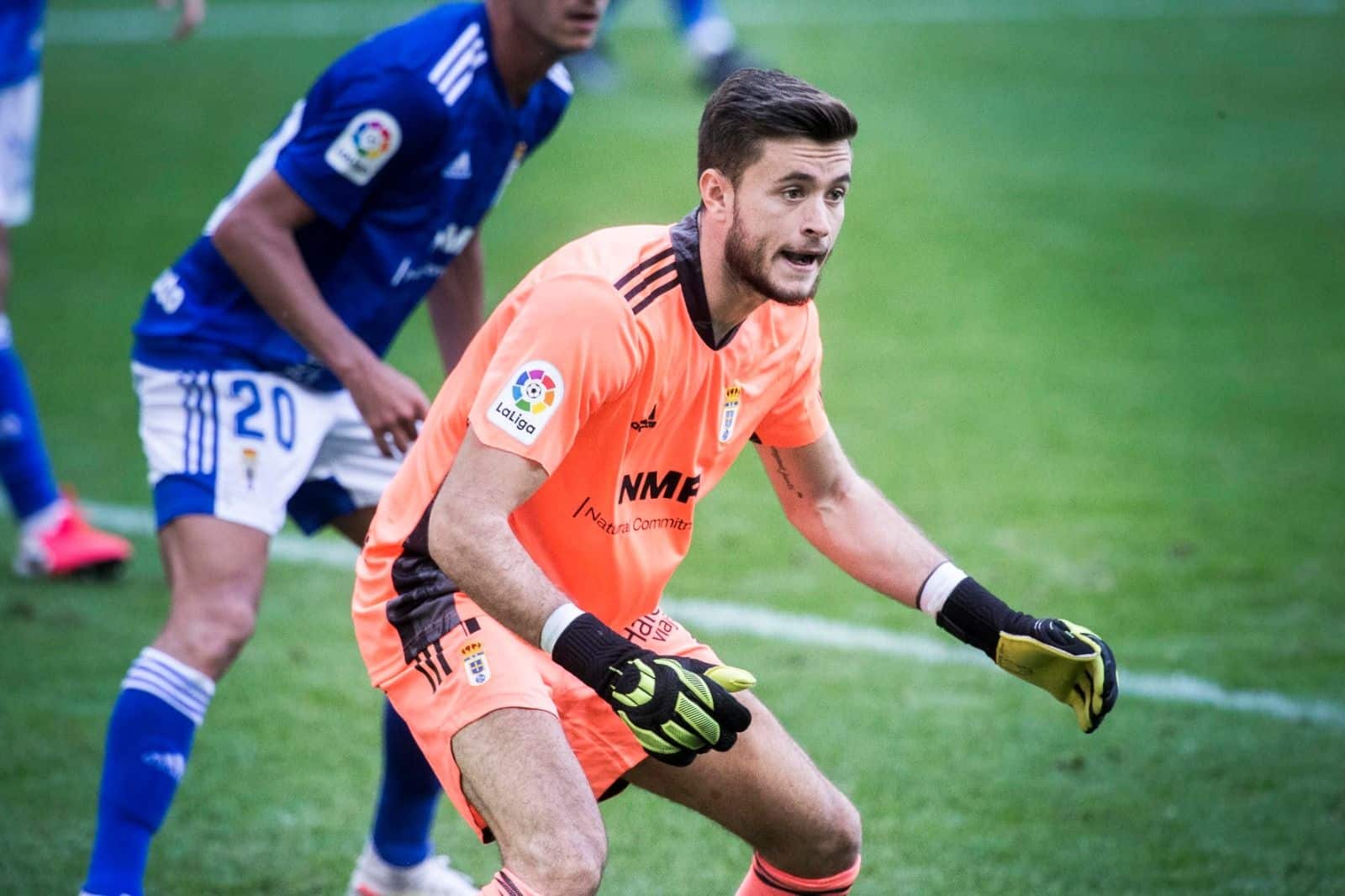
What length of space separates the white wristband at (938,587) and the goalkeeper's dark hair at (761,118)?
973 mm

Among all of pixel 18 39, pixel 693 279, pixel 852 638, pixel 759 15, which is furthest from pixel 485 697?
pixel 759 15

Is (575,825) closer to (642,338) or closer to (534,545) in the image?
(534,545)

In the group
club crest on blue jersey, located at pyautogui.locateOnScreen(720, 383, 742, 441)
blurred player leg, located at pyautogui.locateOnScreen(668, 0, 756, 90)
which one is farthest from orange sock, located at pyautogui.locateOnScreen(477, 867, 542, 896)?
blurred player leg, located at pyautogui.locateOnScreen(668, 0, 756, 90)

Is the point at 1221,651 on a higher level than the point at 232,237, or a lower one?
lower

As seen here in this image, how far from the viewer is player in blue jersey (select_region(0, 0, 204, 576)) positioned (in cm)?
678

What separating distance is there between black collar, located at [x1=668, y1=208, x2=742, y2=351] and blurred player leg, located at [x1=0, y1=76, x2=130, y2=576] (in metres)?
4.06

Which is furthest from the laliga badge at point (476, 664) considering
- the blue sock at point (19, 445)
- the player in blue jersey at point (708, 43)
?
the player in blue jersey at point (708, 43)

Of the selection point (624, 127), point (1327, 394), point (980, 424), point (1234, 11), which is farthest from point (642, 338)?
point (1234, 11)

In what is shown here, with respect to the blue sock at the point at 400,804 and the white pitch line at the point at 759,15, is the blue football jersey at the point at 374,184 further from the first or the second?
the white pitch line at the point at 759,15

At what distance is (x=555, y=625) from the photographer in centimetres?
314

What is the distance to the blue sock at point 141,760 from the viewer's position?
4.04m

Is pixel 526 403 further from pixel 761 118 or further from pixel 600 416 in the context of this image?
pixel 761 118

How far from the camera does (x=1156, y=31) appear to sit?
51.8 feet

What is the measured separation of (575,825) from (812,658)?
303 cm
